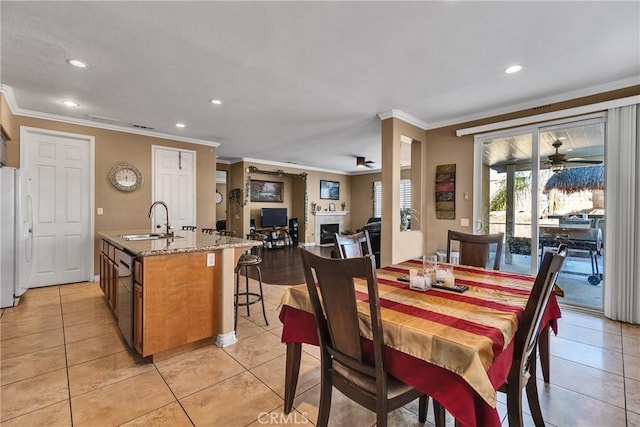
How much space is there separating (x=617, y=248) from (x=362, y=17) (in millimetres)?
3553

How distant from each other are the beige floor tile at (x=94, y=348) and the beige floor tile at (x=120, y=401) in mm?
560

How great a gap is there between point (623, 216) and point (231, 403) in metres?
4.14

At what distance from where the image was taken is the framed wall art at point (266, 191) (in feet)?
28.4

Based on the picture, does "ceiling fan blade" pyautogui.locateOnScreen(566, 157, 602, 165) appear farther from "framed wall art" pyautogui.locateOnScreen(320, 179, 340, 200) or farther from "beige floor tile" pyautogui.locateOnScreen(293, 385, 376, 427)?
"framed wall art" pyautogui.locateOnScreen(320, 179, 340, 200)

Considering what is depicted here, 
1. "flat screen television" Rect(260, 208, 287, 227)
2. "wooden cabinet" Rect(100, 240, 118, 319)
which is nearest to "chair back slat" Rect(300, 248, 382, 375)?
"wooden cabinet" Rect(100, 240, 118, 319)

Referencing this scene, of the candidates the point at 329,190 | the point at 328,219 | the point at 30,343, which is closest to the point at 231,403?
the point at 30,343

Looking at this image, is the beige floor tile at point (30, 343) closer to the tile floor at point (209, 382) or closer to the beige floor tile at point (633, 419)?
the tile floor at point (209, 382)

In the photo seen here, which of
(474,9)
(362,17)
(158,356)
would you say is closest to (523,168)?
(474,9)

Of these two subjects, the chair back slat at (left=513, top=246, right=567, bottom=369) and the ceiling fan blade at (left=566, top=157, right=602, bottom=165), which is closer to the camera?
the chair back slat at (left=513, top=246, right=567, bottom=369)

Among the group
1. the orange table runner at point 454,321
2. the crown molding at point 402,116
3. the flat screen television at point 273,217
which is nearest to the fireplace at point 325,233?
the flat screen television at point 273,217

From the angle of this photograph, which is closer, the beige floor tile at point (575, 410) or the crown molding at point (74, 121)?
the beige floor tile at point (575, 410)

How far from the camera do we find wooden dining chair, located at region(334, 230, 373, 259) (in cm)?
207

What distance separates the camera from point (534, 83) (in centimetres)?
307

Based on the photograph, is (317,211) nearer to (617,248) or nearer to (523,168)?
(523,168)
